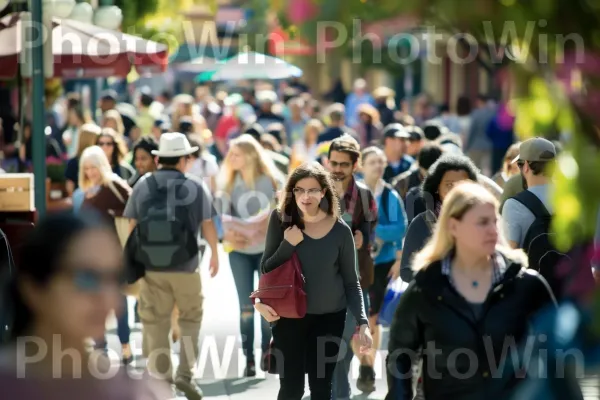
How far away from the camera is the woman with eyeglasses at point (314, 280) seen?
7348 mm

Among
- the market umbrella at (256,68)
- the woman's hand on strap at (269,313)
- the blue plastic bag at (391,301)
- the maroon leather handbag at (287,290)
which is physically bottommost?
the blue plastic bag at (391,301)

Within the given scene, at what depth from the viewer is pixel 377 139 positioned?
20.2 metres

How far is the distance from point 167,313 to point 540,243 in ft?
10.4

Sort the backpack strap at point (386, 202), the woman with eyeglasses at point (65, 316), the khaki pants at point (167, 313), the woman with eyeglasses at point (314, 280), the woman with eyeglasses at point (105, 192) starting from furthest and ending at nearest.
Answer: the woman with eyeglasses at point (105, 192)
the backpack strap at point (386, 202)
the khaki pants at point (167, 313)
the woman with eyeglasses at point (314, 280)
the woman with eyeglasses at point (65, 316)

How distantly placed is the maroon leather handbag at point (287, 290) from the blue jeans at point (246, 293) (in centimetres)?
309

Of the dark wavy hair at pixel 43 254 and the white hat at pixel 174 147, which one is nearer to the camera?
the dark wavy hair at pixel 43 254

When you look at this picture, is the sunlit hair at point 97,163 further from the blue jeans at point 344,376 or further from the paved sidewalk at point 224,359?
the blue jeans at point 344,376

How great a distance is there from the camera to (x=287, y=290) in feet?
23.8

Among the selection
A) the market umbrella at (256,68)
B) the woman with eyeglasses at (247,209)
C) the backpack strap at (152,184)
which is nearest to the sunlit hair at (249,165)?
the woman with eyeglasses at (247,209)

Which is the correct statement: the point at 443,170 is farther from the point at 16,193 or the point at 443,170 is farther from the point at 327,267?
the point at 16,193

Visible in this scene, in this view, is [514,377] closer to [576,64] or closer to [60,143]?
[576,64]

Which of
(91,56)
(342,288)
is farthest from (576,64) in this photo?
(91,56)

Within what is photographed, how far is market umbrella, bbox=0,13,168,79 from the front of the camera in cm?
1453

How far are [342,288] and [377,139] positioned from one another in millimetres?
12776
